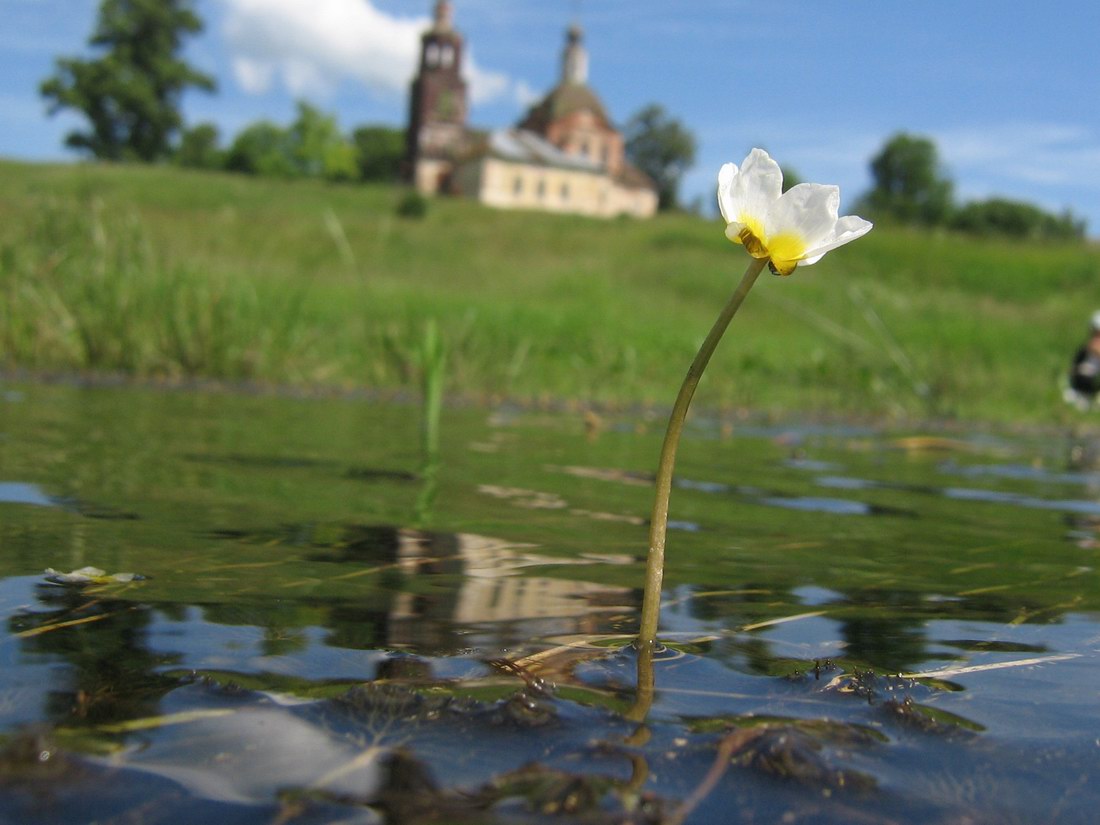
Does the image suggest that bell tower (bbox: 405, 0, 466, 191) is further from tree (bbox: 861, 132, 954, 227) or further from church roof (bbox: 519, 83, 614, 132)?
tree (bbox: 861, 132, 954, 227)

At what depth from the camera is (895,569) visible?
172cm

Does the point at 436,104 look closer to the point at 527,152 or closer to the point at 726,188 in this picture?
the point at 527,152

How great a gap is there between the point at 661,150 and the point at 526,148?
66.2 feet

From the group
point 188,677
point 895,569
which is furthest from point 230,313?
point 188,677

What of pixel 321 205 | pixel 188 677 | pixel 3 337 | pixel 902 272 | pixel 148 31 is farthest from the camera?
pixel 148 31

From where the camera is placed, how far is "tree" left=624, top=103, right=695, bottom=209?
75.3 metres

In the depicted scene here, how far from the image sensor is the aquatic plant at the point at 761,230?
3.01 ft

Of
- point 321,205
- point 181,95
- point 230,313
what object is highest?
point 181,95

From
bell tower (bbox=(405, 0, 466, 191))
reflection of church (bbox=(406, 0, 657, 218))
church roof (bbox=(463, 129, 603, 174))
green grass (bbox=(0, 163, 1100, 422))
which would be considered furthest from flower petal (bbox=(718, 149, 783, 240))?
bell tower (bbox=(405, 0, 466, 191))

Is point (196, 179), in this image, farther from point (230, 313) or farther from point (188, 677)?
point (188, 677)

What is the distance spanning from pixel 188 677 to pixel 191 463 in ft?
5.75

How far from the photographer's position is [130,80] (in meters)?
51.8

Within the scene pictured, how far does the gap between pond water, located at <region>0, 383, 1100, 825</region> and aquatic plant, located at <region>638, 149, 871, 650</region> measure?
202 millimetres

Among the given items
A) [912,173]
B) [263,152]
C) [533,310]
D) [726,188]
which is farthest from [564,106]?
[726,188]
